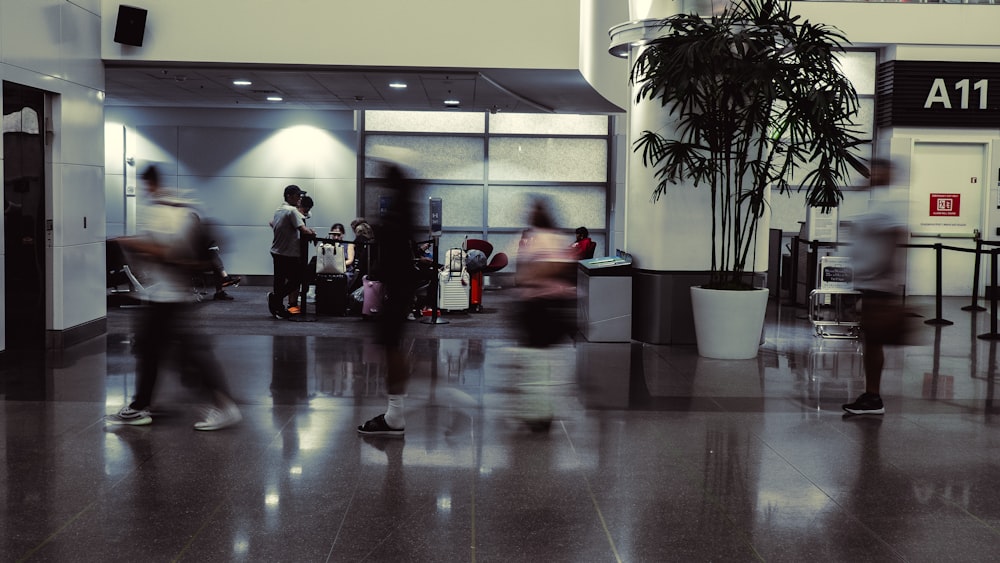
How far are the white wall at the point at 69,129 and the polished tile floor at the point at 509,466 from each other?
1118 millimetres

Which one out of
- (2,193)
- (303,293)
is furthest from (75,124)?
(303,293)

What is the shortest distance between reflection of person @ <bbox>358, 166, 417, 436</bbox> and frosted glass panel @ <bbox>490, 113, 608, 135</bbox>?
39.7 ft

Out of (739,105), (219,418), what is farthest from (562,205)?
(219,418)

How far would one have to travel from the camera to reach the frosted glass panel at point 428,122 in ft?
55.4

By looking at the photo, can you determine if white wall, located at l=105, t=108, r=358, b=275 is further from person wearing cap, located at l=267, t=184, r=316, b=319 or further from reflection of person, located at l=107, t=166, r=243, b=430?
reflection of person, located at l=107, t=166, r=243, b=430

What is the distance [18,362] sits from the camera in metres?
8.06

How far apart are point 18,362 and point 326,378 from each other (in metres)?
2.74

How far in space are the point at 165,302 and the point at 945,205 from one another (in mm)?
14068

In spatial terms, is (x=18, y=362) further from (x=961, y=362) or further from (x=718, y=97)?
(x=961, y=362)

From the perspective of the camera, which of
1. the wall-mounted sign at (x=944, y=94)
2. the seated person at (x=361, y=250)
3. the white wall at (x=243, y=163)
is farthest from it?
the white wall at (x=243, y=163)

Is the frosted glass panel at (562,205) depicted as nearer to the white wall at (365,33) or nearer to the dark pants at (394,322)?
the white wall at (365,33)

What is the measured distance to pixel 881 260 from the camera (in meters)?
6.17

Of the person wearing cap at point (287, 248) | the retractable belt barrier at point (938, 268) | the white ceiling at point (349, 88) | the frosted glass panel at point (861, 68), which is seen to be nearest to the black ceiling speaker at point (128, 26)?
the white ceiling at point (349, 88)

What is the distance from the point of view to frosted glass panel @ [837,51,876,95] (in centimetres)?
1620
